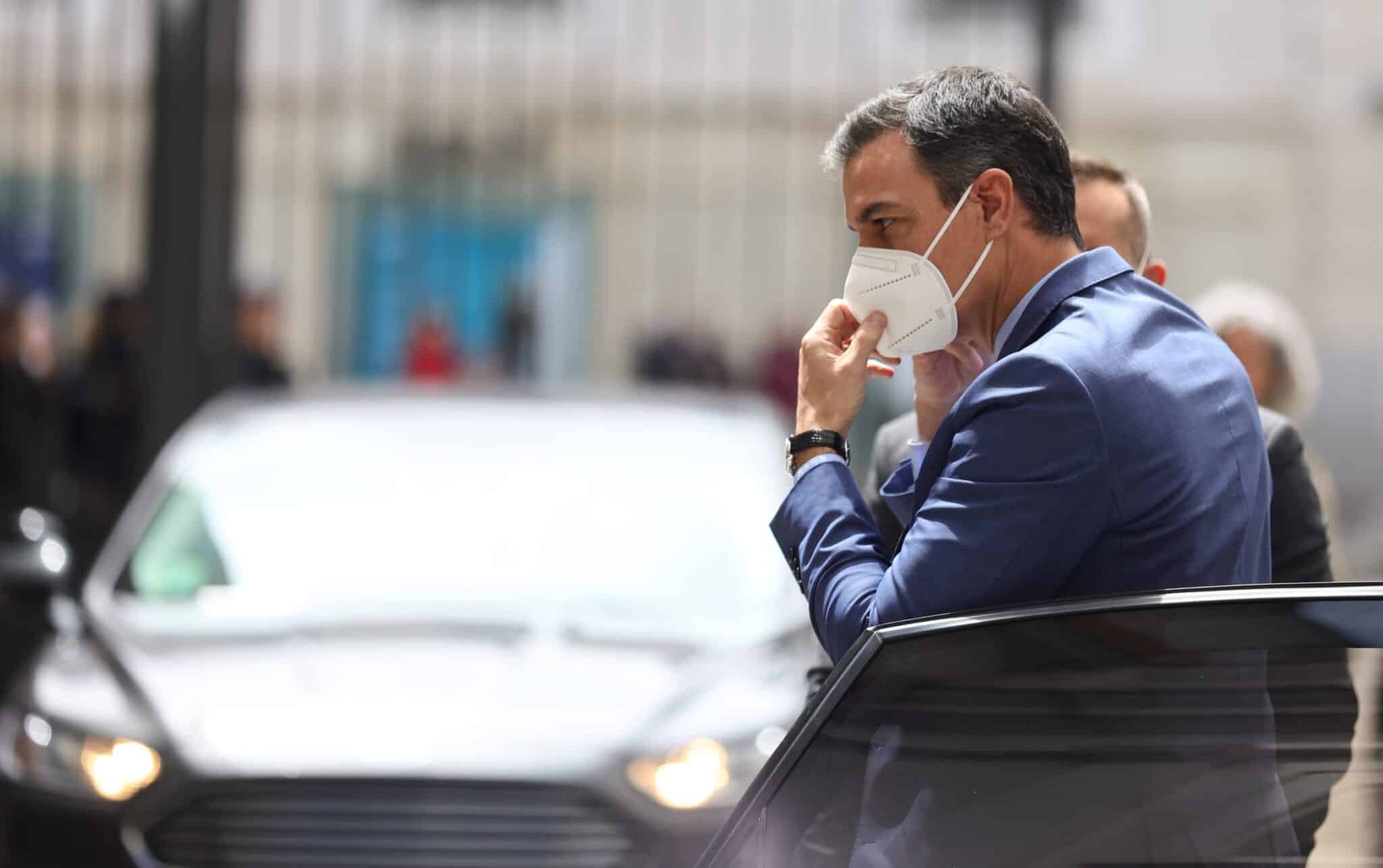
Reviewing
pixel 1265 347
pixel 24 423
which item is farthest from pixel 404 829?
pixel 24 423

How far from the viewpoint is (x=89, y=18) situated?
15344 millimetres

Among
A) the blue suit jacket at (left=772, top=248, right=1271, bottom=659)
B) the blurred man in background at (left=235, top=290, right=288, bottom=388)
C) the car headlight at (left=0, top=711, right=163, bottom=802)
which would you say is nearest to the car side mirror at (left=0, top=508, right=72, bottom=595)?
the car headlight at (left=0, top=711, right=163, bottom=802)

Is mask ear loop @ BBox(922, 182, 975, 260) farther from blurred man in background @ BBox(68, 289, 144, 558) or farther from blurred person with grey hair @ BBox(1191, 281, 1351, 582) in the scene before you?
blurred man in background @ BBox(68, 289, 144, 558)

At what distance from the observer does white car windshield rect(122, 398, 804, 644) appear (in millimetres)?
4379

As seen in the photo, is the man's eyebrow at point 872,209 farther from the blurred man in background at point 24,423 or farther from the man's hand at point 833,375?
the blurred man in background at point 24,423

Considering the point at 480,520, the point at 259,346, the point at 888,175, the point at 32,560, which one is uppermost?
the point at 888,175

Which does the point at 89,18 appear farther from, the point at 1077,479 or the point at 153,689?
the point at 1077,479

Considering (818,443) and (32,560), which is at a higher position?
(818,443)

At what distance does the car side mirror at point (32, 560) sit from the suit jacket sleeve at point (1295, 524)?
3.19 m

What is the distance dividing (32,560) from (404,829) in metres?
1.64

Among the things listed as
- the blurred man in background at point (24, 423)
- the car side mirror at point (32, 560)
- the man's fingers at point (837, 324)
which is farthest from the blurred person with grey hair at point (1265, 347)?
the blurred man in background at point (24, 423)

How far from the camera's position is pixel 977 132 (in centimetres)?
202

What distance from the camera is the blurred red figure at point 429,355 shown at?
532 inches

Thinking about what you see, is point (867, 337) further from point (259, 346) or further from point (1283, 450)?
point (259, 346)
